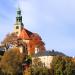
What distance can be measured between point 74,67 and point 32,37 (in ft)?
145

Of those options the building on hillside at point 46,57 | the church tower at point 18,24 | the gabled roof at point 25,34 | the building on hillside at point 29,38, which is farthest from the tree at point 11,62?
the church tower at point 18,24

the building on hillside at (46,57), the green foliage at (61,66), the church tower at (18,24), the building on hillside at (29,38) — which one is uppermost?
the church tower at (18,24)

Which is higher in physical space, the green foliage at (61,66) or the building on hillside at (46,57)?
the building on hillside at (46,57)

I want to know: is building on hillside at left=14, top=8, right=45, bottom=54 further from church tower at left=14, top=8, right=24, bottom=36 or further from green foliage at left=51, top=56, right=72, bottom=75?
green foliage at left=51, top=56, right=72, bottom=75

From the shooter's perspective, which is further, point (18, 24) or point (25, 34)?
point (18, 24)

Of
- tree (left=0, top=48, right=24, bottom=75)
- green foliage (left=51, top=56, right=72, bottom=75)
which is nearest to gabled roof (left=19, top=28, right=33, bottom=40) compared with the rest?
green foliage (left=51, top=56, right=72, bottom=75)

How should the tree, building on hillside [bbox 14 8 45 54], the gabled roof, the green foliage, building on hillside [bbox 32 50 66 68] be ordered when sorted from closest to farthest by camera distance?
the tree, the green foliage, building on hillside [bbox 32 50 66 68], building on hillside [bbox 14 8 45 54], the gabled roof

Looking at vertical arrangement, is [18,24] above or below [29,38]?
above

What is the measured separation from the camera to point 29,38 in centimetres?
16688

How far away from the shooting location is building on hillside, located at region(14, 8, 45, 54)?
15125 cm

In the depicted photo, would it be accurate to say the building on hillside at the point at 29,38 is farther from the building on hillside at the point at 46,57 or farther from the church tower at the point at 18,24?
the building on hillside at the point at 46,57

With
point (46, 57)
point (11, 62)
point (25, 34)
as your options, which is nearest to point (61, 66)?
point (11, 62)

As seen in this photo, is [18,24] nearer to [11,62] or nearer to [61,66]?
[61,66]

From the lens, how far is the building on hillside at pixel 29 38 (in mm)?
151250
